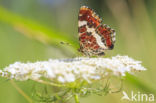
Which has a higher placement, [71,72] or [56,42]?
[56,42]

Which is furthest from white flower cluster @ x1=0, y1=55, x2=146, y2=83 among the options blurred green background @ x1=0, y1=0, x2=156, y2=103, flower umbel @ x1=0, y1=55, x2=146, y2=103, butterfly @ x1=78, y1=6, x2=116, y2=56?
butterfly @ x1=78, y1=6, x2=116, y2=56

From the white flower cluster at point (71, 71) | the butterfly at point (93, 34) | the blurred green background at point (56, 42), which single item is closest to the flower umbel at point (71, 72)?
the white flower cluster at point (71, 71)

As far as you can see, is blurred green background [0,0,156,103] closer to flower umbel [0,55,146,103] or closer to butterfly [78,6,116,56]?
butterfly [78,6,116,56]

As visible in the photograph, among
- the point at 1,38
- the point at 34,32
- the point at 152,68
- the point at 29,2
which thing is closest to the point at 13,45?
the point at 1,38

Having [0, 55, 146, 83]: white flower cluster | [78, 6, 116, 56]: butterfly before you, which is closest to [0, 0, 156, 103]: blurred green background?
[78, 6, 116, 56]: butterfly

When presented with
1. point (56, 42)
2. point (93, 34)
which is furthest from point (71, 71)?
point (93, 34)

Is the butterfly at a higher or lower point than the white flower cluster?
higher

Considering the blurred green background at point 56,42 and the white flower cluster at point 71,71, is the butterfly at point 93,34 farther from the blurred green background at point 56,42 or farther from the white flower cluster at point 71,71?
the white flower cluster at point 71,71

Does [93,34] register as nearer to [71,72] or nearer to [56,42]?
[56,42]

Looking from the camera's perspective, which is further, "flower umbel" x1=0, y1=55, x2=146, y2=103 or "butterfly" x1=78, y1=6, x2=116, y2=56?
"butterfly" x1=78, y1=6, x2=116, y2=56

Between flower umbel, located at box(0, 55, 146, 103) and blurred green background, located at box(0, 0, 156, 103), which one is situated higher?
blurred green background, located at box(0, 0, 156, 103)
